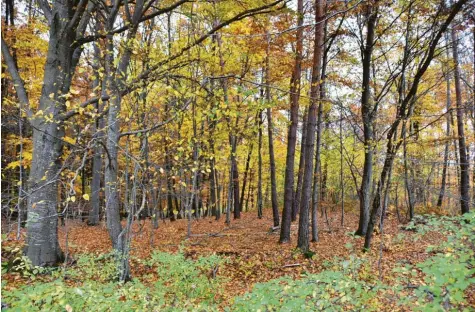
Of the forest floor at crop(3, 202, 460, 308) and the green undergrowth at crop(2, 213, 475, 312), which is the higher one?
the green undergrowth at crop(2, 213, 475, 312)

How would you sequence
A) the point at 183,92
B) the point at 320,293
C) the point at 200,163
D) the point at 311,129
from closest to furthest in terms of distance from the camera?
the point at 320,293, the point at 183,92, the point at 200,163, the point at 311,129

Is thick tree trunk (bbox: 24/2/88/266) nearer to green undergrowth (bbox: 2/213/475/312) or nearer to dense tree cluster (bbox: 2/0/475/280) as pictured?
dense tree cluster (bbox: 2/0/475/280)

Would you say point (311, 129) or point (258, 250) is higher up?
Result: point (311, 129)

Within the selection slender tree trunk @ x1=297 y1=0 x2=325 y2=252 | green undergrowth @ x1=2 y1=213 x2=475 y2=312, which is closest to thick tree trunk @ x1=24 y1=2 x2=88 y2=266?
green undergrowth @ x1=2 y1=213 x2=475 y2=312

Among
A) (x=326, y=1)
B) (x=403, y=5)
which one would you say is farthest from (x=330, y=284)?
(x=403, y=5)


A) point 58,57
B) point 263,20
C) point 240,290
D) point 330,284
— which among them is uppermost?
point 263,20

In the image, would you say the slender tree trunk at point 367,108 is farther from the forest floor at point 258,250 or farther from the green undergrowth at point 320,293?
the green undergrowth at point 320,293

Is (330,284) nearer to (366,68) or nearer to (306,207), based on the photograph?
(306,207)

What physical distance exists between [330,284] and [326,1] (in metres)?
7.44

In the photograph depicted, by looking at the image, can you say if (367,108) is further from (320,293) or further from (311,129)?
(320,293)

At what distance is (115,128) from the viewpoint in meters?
6.04

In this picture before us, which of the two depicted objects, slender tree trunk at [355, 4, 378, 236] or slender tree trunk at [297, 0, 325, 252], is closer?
slender tree trunk at [297, 0, 325, 252]

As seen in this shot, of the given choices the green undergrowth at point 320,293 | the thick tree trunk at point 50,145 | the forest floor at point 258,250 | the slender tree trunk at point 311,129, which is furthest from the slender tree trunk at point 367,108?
the thick tree trunk at point 50,145

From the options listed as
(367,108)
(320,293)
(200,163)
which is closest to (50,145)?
(200,163)
